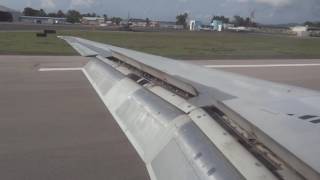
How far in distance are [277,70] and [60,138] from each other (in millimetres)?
12153

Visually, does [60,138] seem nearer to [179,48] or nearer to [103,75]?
[103,75]

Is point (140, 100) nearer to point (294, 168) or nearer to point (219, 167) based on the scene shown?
point (219, 167)

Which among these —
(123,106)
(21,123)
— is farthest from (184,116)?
(21,123)

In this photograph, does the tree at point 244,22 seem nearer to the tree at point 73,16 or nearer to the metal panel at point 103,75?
the tree at point 73,16

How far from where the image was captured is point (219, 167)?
79.1 inches

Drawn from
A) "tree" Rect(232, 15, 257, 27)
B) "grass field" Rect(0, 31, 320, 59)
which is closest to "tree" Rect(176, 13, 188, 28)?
"tree" Rect(232, 15, 257, 27)

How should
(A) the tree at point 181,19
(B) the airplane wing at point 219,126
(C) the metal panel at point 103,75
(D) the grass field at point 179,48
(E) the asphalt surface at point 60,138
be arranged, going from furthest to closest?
1. (A) the tree at point 181,19
2. (D) the grass field at point 179,48
3. (E) the asphalt surface at point 60,138
4. (C) the metal panel at point 103,75
5. (B) the airplane wing at point 219,126

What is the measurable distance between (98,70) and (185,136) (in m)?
2.55

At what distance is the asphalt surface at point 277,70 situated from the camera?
557 inches

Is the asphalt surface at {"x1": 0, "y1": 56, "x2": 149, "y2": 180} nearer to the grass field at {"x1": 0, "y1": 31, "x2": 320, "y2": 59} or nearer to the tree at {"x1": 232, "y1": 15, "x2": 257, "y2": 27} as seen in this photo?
the grass field at {"x1": 0, "y1": 31, "x2": 320, "y2": 59}

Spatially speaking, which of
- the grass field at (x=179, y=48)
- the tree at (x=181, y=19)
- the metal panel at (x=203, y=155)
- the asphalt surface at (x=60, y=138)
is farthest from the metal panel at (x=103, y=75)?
the tree at (x=181, y=19)

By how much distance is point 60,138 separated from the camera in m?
6.30

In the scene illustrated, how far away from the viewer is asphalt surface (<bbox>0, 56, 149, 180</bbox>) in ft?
16.5

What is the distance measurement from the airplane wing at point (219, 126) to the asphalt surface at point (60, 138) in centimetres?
152
